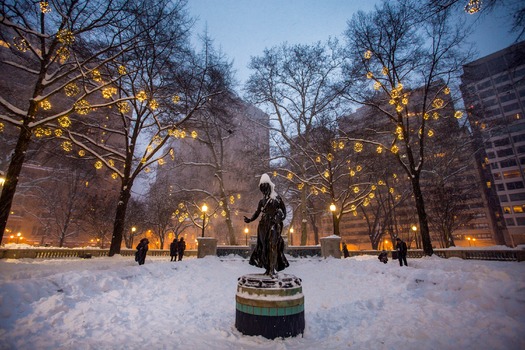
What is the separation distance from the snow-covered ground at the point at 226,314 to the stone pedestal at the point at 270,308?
0.65 feet

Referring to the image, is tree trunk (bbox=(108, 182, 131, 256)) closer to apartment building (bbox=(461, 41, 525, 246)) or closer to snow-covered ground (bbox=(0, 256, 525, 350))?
snow-covered ground (bbox=(0, 256, 525, 350))

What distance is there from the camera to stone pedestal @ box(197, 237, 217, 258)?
16.1m

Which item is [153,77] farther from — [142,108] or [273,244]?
[273,244]

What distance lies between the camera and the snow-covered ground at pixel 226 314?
4152 mm

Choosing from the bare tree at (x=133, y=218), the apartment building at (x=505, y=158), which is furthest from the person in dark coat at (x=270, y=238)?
the apartment building at (x=505, y=158)

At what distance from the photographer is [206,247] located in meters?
16.3

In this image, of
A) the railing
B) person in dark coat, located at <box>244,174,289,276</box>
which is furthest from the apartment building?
person in dark coat, located at <box>244,174,289,276</box>

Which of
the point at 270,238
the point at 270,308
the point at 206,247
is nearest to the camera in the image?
the point at 270,308

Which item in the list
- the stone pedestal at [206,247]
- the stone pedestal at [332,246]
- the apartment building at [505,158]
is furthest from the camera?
the apartment building at [505,158]

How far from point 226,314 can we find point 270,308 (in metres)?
2.09

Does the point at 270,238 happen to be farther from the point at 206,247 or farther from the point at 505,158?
the point at 505,158

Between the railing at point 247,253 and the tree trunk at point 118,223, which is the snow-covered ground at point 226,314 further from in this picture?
the railing at point 247,253

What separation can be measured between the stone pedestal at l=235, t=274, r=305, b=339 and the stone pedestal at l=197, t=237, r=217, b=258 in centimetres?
1158

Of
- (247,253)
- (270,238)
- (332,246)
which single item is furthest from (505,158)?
(270,238)
